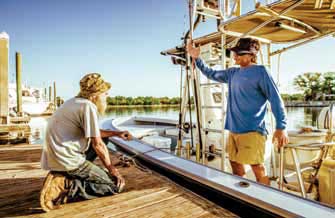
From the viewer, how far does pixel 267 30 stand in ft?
10.3

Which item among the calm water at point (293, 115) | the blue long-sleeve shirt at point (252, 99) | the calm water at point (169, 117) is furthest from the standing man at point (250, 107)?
the calm water at point (293, 115)

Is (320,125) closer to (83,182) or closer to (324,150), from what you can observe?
(324,150)

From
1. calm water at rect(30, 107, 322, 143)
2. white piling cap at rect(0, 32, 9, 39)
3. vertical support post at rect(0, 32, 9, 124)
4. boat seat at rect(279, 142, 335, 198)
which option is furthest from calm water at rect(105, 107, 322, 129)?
white piling cap at rect(0, 32, 9, 39)

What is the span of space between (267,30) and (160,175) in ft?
7.73

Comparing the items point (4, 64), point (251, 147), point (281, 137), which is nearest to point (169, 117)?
point (4, 64)

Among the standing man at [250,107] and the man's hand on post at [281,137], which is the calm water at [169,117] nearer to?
the standing man at [250,107]

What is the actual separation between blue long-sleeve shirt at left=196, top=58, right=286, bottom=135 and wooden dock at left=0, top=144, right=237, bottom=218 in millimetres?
886

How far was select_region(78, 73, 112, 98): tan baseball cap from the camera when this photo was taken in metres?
1.93

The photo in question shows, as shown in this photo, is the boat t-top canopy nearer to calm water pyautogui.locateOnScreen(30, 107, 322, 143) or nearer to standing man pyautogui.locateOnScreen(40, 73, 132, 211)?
standing man pyautogui.locateOnScreen(40, 73, 132, 211)

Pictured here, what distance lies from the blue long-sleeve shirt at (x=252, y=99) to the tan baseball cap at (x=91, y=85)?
4.42ft

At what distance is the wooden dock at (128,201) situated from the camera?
176cm

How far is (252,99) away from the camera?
2301 millimetres

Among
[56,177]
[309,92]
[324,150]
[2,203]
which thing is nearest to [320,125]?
[324,150]

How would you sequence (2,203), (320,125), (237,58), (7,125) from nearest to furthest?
(2,203) → (237,58) → (320,125) → (7,125)
